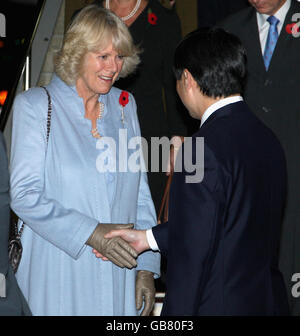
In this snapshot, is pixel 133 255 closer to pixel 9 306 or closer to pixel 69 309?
pixel 69 309

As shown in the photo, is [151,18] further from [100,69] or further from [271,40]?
[100,69]

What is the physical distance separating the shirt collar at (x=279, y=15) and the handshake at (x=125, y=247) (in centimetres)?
195

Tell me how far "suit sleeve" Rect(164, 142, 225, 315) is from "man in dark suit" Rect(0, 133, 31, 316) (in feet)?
2.17

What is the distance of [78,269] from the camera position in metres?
3.48

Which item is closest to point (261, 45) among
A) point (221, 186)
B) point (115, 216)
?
point (115, 216)

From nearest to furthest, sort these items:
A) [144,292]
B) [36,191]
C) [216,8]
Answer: [36,191] < [144,292] < [216,8]

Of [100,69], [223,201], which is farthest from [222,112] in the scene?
[100,69]

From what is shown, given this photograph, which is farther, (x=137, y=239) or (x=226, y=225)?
(x=137, y=239)

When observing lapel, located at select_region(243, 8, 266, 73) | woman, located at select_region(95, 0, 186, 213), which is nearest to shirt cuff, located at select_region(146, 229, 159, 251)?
woman, located at select_region(95, 0, 186, 213)

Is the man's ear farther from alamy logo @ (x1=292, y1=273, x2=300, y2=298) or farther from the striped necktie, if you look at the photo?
alamy logo @ (x1=292, y1=273, x2=300, y2=298)

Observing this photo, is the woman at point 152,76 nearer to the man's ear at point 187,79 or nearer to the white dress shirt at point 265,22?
the white dress shirt at point 265,22

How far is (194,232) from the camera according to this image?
287 centimetres

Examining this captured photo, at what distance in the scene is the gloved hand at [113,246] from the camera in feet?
11.2

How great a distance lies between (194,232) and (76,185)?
32.9 inches
